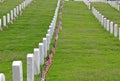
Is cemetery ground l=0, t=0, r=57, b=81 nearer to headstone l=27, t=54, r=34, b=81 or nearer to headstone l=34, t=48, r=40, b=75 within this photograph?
headstone l=34, t=48, r=40, b=75

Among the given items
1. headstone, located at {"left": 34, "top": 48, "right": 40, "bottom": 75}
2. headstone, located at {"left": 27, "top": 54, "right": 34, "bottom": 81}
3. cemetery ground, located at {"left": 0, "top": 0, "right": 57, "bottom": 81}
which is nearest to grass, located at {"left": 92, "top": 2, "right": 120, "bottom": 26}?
cemetery ground, located at {"left": 0, "top": 0, "right": 57, "bottom": 81}

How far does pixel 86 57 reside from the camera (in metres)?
17.4

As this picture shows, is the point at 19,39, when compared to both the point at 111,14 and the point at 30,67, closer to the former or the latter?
the point at 30,67

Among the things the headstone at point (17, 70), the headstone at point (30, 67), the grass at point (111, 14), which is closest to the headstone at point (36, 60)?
the headstone at point (30, 67)

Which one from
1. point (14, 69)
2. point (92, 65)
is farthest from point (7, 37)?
point (14, 69)

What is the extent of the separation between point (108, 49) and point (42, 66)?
551 centimetres

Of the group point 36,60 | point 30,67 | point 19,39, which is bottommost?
point 19,39

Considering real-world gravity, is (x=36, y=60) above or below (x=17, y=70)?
below

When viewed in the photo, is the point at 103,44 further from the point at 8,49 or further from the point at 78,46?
the point at 8,49

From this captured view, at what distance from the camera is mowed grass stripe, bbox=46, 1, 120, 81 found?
1370 cm

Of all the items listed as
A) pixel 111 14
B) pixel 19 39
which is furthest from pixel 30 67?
pixel 111 14

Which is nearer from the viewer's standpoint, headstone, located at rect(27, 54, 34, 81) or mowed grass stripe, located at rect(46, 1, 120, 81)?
headstone, located at rect(27, 54, 34, 81)

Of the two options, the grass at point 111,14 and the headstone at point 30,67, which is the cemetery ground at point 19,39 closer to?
the headstone at point 30,67

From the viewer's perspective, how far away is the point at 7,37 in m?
23.8
